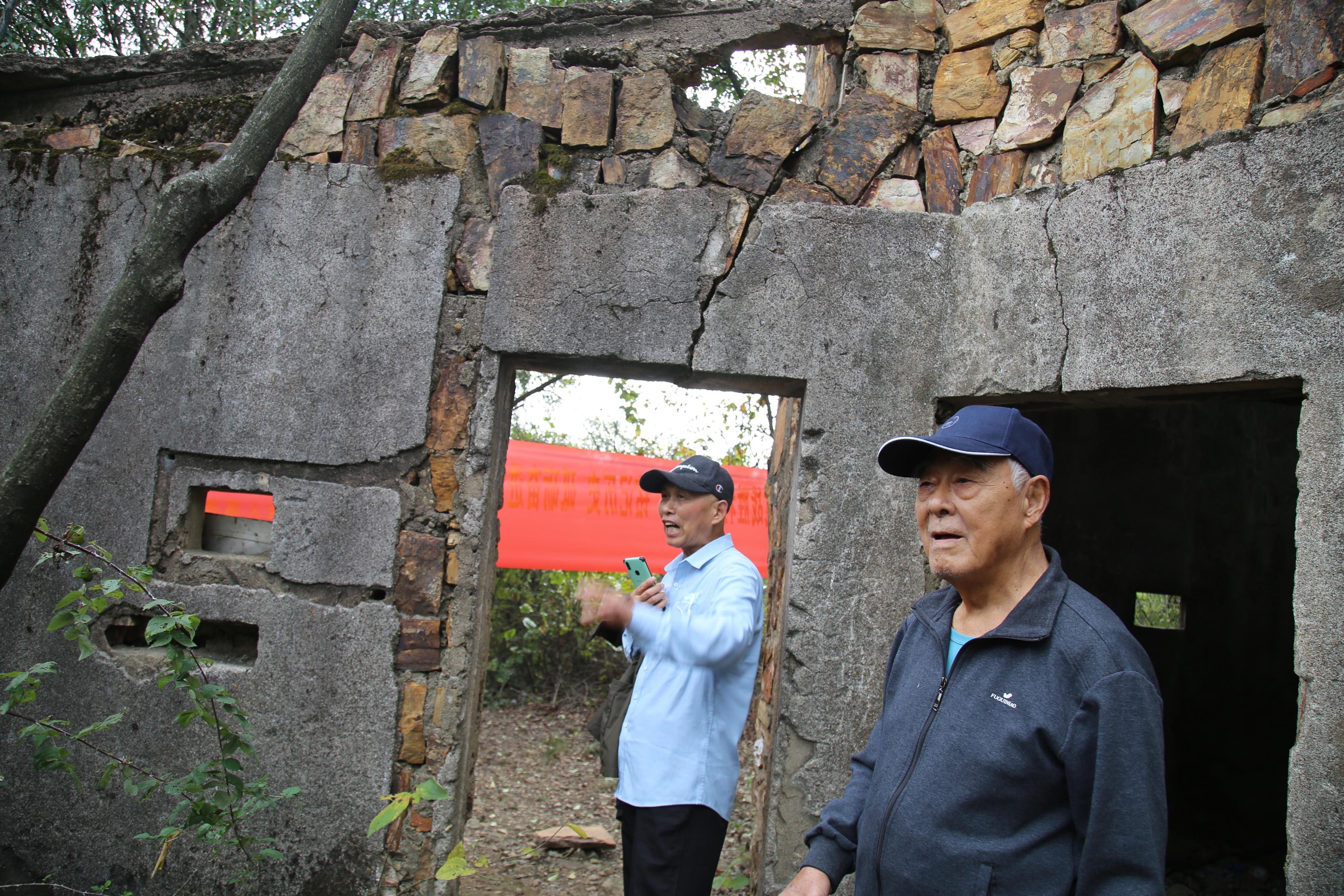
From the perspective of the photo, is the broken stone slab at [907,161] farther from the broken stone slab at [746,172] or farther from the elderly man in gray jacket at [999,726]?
the elderly man in gray jacket at [999,726]

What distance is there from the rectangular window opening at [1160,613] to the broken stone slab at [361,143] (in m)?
5.27

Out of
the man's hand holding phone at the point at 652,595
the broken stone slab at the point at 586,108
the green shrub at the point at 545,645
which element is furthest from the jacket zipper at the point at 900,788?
the green shrub at the point at 545,645

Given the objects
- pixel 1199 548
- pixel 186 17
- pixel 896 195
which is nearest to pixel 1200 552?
pixel 1199 548

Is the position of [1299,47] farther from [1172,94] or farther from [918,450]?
[918,450]

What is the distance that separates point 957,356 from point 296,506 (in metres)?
2.24

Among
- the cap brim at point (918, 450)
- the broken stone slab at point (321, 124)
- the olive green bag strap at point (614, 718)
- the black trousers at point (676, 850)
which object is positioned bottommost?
the black trousers at point (676, 850)

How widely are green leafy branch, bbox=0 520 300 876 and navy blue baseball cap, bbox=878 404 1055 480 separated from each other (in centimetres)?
193

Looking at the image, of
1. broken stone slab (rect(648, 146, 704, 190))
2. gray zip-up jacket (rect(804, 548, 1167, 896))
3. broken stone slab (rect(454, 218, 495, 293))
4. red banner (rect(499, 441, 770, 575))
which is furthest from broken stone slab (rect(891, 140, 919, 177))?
red banner (rect(499, 441, 770, 575))

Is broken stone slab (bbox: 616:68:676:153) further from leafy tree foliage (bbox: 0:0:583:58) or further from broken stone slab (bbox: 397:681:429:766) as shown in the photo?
leafy tree foliage (bbox: 0:0:583:58)

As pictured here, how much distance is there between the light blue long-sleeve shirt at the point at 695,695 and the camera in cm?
223

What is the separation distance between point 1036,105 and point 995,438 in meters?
1.68

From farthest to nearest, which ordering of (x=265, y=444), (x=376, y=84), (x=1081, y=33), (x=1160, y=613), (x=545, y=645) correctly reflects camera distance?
(x=545, y=645)
(x=1160, y=613)
(x=376, y=84)
(x=265, y=444)
(x=1081, y=33)

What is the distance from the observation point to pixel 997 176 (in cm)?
264

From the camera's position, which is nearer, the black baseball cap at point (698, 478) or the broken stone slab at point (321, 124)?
the black baseball cap at point (698, 478)
